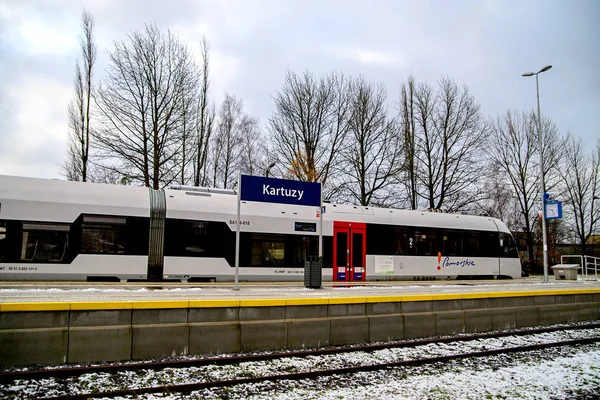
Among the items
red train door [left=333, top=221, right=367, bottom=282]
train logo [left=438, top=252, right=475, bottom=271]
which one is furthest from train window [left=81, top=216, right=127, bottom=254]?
train logo [left=438, top=252, right=475, bottom=271]

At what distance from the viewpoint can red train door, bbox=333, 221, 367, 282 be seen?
19.1 m

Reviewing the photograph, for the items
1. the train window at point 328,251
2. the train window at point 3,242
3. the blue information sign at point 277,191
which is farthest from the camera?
the train window at point 328,251

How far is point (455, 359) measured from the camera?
30.6ft

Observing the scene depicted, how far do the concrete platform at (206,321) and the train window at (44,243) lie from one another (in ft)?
7.49

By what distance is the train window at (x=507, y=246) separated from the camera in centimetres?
2381

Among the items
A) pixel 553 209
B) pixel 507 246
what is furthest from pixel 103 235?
pixel 553 209

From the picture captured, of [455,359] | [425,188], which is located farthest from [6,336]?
[425,188]

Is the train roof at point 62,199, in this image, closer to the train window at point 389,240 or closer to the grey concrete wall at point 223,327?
the grey concrete wall at point 223,327

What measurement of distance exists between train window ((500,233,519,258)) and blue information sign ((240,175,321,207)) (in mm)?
12966

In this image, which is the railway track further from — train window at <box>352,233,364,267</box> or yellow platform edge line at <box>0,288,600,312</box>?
train window at <box>352,233,364,267</box>

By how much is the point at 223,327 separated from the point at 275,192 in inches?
254

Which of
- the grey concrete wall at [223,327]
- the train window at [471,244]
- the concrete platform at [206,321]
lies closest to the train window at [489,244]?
the train window at [471,244]

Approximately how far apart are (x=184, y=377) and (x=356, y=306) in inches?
171

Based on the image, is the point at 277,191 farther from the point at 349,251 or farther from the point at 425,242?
the point at 425,242
